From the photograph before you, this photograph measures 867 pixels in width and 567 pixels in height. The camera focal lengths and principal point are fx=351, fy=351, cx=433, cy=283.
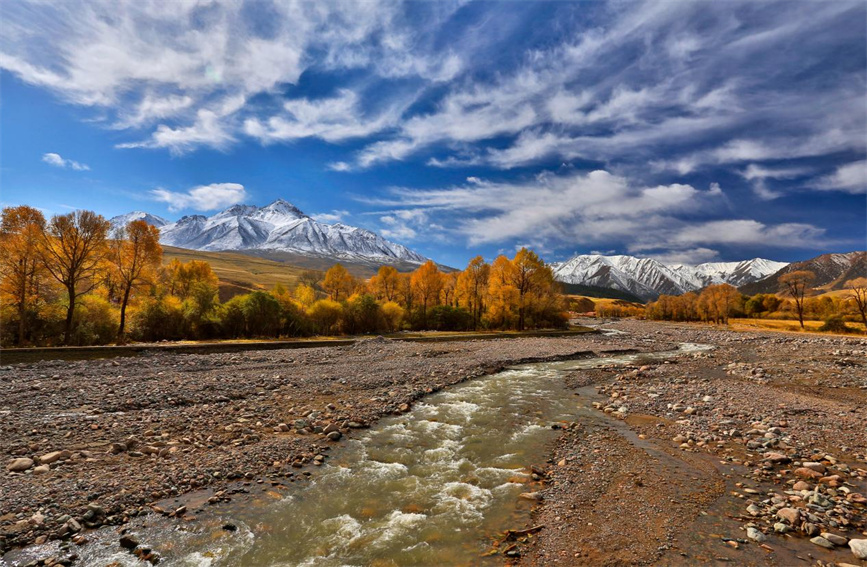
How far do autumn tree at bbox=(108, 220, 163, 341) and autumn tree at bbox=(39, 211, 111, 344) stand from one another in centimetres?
269

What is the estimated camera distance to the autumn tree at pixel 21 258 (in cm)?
2702

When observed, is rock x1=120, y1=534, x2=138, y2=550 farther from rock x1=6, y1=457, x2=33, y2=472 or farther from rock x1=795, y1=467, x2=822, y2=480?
rock x1=795, y1=467, x2=822, y2=480

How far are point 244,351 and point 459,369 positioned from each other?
1950 cm

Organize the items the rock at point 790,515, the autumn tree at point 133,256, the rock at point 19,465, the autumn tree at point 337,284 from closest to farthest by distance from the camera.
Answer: the rock at point 790,515
the rock at point 19,465
the autumn tree at point 133,256
the autumn tree at point 337,284

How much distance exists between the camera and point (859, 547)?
5.70m

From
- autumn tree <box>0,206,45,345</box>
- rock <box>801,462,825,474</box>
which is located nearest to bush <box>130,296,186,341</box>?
autumn tree <box>0,206,45,345</box>

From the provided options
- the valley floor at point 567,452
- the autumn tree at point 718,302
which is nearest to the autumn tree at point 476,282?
the valley floor at point 567,452

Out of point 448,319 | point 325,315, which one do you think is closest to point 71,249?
point 325,315

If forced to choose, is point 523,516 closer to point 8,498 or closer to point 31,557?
point 31,557

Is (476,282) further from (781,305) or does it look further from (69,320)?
(781,305)

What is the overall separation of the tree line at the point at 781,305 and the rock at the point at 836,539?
77.9 metres

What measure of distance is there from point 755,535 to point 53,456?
15.7 metres

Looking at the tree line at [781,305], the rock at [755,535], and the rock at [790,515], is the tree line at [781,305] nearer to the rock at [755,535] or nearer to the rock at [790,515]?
the rock at [790,515]

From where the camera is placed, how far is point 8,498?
281 inches
